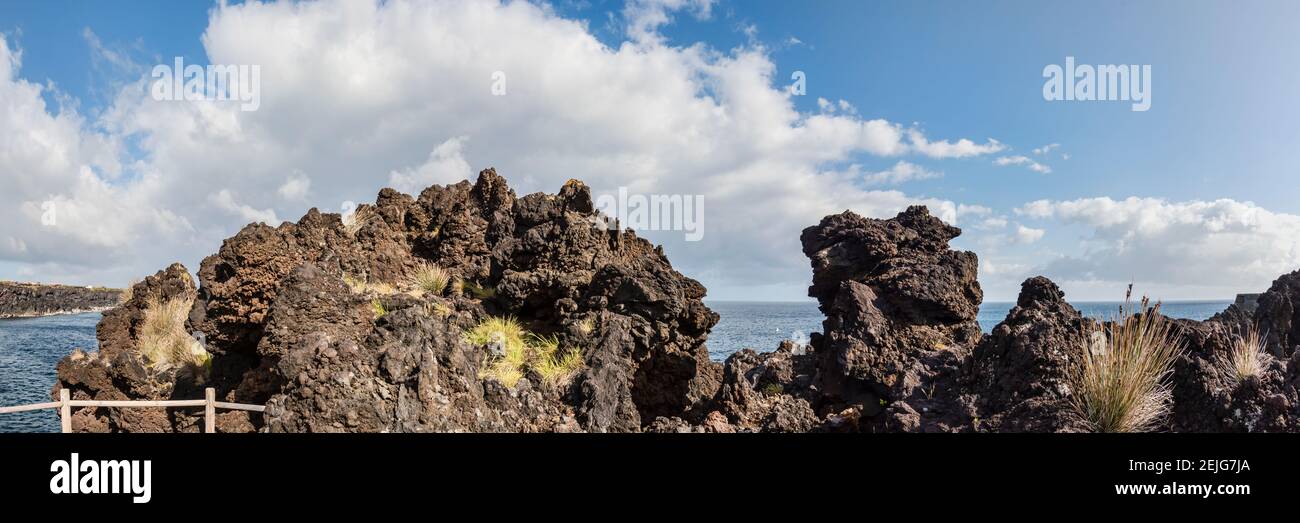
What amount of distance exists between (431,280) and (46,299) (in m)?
111

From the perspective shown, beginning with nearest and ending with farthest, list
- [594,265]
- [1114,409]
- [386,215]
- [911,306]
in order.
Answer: [1114,409] → [594,265] → [911,306] → [386,215]

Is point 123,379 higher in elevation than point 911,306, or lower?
lower

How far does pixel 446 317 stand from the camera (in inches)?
350

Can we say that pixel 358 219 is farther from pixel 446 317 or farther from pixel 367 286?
pixel 446 317

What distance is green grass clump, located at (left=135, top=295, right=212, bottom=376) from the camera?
11531 millimetres

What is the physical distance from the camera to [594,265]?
9727mm

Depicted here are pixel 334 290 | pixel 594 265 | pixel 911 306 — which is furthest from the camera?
pixel 911 306

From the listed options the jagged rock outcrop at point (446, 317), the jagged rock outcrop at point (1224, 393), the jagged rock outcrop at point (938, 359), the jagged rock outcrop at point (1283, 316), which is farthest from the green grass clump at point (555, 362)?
the jagged rock outcrop at point (1283, 316)

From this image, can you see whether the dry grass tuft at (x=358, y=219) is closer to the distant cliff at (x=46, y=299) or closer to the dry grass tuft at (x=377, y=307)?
the dry grass tuft at (x=377, y=307)

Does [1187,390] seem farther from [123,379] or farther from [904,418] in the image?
[123,379]

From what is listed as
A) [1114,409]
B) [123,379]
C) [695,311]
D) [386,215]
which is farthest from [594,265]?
[123,379]

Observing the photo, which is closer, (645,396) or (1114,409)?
(1114,409)

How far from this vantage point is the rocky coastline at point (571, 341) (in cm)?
525

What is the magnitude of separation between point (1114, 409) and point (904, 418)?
165cm
